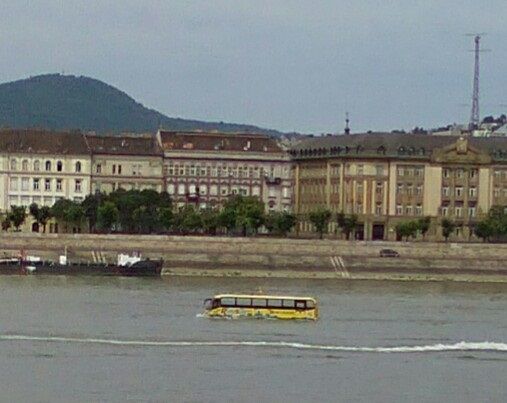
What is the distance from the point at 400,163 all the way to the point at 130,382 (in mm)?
78895

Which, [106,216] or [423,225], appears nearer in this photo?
[106,216]

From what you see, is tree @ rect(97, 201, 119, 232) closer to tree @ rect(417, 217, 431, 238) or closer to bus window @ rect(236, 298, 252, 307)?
tree @ rect(417, 217, 431, 238)

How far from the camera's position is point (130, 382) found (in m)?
44.0

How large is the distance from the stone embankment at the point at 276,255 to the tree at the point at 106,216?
8.81 m

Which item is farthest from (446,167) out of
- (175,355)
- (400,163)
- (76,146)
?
(175,355)

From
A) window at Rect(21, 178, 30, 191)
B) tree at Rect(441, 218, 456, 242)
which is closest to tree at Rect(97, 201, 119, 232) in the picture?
window at Rect(21, 178, 30, 191)

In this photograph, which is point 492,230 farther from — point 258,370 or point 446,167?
point 258,370

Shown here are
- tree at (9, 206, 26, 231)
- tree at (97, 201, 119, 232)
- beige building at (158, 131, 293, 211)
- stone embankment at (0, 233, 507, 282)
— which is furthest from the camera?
beige building at (158, 131, 293, 211)

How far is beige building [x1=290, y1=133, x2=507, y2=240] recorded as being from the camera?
120 metres

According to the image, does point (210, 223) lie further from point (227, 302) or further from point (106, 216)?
point (227, 302)

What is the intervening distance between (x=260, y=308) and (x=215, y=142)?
6874 centimetres

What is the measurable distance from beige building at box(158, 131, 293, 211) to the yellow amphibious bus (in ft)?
217

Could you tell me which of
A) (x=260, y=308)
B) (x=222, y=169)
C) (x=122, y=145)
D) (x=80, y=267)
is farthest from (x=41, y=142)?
(x=260, y=308)

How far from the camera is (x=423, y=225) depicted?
11431 cm
